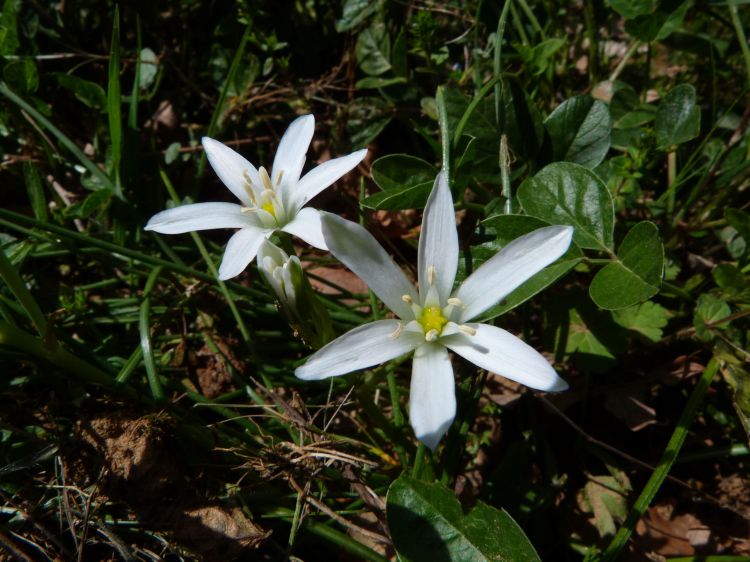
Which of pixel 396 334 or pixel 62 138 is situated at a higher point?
pixel 62 138

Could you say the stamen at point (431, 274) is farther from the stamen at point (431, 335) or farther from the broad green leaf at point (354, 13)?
the broad green leaf at point (354, 13)

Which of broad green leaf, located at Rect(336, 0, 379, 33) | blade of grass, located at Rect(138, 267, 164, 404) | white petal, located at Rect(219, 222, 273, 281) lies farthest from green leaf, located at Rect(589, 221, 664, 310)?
broad green leaf, located at Rect(336, 0, 379, 33)

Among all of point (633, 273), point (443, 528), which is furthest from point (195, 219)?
point (633, 273)

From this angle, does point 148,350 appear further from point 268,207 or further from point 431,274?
point 431,274

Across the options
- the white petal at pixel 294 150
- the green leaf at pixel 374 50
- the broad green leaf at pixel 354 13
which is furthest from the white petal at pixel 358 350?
the broad green leaf at pixel 354 13

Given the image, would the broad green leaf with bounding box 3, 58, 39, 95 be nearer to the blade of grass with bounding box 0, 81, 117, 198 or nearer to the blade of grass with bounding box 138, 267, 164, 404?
the blade of grass with bounding box 0, 81, 117, 198

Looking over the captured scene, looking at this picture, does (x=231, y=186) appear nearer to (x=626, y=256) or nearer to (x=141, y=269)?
(x=141, y=269)
